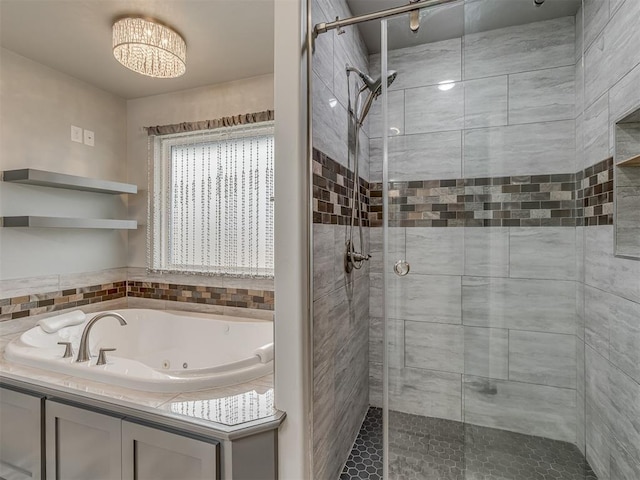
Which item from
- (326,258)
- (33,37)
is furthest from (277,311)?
(33,37)

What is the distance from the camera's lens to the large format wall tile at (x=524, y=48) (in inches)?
50.9

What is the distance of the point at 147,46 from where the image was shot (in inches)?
72.1

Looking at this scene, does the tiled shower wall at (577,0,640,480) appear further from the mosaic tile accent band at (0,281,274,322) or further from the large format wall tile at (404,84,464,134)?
the mosaic tile accent band at (0,281,274,322)

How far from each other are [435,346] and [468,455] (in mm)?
465

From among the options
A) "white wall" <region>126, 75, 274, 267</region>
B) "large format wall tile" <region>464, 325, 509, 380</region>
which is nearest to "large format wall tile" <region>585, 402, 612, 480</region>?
"large format wall tile" <region>464, 325, 509, 380</region>

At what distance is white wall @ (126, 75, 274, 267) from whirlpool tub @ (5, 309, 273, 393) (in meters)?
0.60

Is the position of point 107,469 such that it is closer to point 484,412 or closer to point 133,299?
point 484,412

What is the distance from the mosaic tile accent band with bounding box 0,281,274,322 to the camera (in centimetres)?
211

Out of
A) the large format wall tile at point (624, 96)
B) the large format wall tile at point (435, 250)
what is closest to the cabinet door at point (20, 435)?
the large format wall tile at point (435, 250)

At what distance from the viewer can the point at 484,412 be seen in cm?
139

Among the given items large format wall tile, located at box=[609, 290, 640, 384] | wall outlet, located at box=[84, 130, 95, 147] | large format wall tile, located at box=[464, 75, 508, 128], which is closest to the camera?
large format wall tile, located at box=[609, 290, 640, 384]

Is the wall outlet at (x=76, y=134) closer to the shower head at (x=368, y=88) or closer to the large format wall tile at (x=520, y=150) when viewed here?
the shower head at (x=368, y=88)

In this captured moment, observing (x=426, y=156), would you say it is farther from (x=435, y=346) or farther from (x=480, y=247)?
(x=435, y=346)

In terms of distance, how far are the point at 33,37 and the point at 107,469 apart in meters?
2.35
